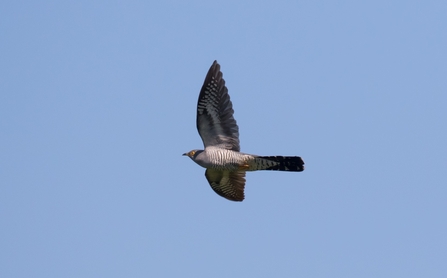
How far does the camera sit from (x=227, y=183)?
15.6 meters

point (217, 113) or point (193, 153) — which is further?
point (193, 153)

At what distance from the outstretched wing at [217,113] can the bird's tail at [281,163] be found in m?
0.64

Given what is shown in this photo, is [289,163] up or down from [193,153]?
down

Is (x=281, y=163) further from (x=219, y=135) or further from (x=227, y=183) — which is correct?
(x=227, y=183)

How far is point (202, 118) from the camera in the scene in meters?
14.1

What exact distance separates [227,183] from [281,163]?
224 cm

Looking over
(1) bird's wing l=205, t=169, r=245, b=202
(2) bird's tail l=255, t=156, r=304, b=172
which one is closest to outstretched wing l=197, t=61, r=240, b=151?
(2) bird's tail l=255, t=156, r=304, b=172

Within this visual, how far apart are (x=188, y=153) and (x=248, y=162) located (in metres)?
1.27

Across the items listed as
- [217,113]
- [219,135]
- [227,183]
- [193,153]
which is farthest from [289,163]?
[227,183]

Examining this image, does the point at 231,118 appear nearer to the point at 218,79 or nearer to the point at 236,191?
the point at 218,79

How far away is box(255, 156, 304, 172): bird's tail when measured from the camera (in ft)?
44.5

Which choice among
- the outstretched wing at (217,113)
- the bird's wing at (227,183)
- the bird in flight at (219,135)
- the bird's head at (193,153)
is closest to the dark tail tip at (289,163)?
the bird in flight at (219,135)

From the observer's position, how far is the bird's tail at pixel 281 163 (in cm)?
1356

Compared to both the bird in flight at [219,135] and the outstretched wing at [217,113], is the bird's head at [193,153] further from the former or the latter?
the outstretched wing at [217,113]
